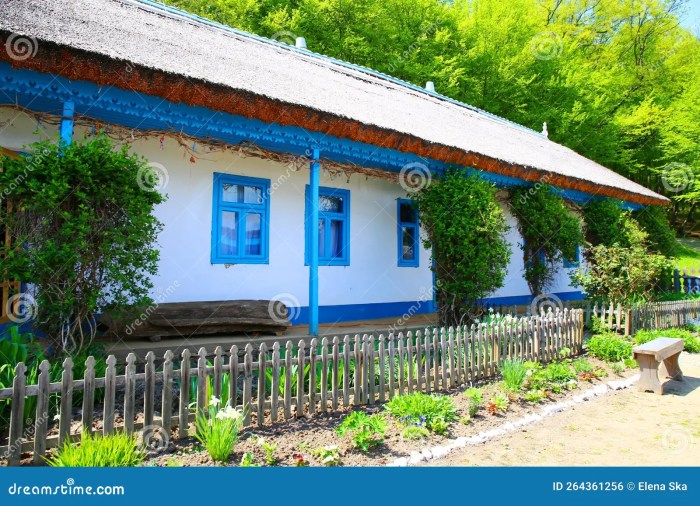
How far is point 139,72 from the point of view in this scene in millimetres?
5219

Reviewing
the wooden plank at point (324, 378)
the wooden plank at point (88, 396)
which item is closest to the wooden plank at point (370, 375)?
the wooden plank at point (324, 378)

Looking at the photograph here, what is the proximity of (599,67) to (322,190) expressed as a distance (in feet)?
80.1

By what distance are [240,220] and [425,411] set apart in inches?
190

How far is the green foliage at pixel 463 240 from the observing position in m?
8.66

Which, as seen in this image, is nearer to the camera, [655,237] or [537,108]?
[655,237]

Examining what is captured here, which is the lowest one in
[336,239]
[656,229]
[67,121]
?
[336,239]

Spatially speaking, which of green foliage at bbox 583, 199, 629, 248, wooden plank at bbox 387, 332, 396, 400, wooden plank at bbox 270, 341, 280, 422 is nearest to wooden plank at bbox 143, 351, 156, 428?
wooden plank at bbox 270, 341, 280, 422

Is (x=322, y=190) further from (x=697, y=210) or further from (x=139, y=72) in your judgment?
(x=697, y=210)

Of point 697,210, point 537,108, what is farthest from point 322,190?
point 697,210

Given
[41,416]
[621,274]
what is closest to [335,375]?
[41,416]

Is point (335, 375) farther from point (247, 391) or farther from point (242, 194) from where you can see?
point (242, 194)

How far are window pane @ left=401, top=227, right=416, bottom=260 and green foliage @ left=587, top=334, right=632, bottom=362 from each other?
13.4 feet

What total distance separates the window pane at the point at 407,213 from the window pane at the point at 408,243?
22cm

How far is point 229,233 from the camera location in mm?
8078
